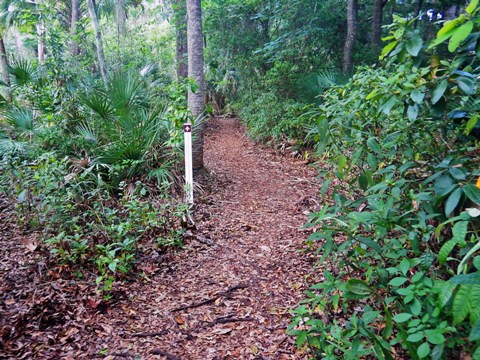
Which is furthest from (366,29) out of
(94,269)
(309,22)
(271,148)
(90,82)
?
(94,269)

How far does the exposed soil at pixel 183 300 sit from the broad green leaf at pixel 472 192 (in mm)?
1545

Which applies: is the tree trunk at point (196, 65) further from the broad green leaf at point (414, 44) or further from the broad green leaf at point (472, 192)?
the broad green leaf at point (472, 192)

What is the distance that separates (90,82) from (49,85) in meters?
0.89

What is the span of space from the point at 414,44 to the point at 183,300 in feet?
8.86

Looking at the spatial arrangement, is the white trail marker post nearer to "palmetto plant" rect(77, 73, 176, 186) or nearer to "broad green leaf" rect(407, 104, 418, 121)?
"palmetto plant" rect(77, 73, 176, 186)

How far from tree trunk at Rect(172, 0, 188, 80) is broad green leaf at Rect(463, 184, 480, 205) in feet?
34.2

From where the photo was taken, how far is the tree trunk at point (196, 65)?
553 cm

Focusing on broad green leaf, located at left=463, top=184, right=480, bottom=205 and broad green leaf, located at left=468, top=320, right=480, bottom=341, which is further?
broad green leaf, located at left=463, top=184, right=480, bottom=205

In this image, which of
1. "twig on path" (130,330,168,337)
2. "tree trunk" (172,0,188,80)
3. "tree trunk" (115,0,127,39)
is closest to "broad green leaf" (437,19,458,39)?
"twig on path" (130,330,168,337)

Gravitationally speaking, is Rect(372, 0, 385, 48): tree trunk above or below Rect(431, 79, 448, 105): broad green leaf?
above

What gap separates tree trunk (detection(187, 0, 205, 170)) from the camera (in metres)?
5.53

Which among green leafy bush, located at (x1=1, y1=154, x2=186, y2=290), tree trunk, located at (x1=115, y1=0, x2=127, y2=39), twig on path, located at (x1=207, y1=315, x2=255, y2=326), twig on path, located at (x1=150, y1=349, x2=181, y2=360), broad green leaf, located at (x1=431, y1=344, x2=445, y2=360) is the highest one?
tree trunk, located at (x1=115, y1=0, x2=127, y2=39)

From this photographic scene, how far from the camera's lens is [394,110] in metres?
2.60

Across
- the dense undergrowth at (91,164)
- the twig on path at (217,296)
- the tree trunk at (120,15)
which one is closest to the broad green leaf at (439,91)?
the twig on path at (217,296)
